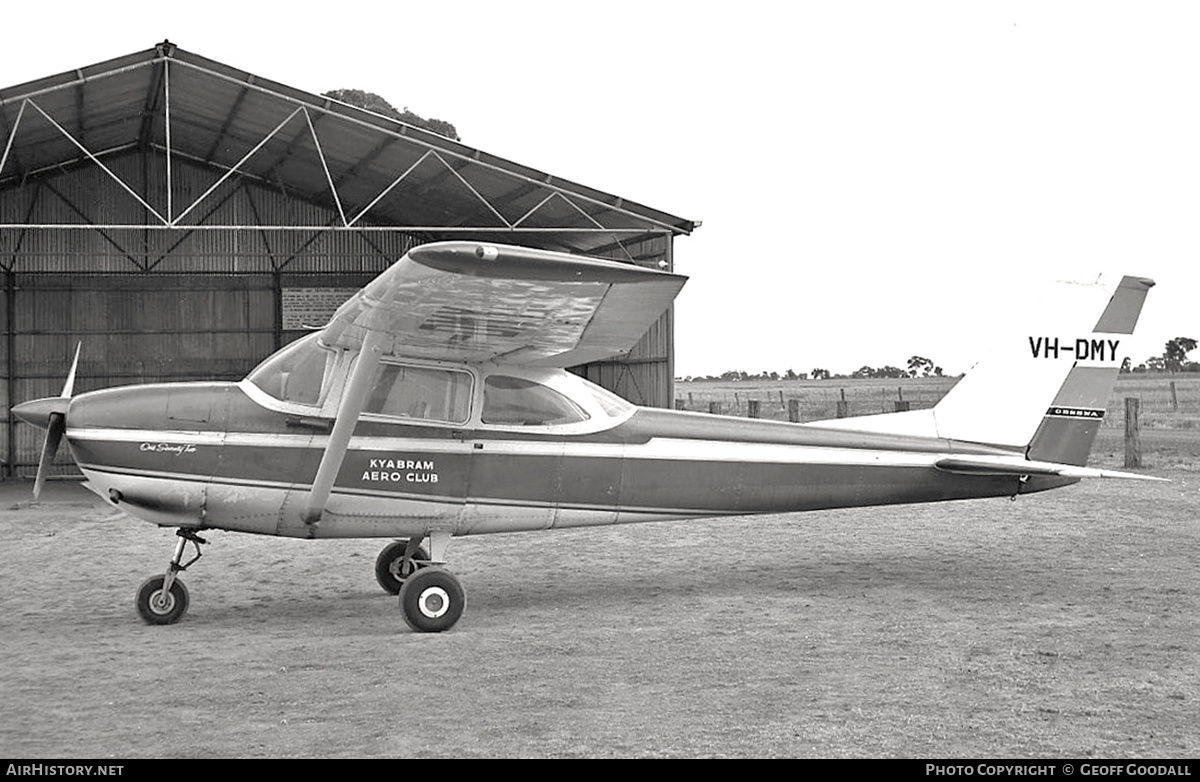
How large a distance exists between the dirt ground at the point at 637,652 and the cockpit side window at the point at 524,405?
A: 145 cm

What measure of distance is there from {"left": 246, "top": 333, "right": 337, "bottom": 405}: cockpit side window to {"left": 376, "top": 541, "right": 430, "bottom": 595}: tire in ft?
5.84

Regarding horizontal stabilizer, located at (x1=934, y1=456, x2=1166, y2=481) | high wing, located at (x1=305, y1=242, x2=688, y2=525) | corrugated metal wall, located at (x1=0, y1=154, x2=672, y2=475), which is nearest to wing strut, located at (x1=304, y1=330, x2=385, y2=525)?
high wing, located at (x1=305, y1=242, x2=688, y2=525)

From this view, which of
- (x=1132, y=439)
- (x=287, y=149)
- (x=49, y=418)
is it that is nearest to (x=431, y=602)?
(x=49, y=418)

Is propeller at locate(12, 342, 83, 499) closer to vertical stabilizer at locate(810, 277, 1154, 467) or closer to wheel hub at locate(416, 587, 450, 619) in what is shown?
wheel hub at locate(416, 587, 450, 619)

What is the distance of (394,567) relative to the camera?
999cm

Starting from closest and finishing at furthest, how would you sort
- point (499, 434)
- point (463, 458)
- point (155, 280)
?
point (463, 458)
point (499, 434)
point (155, 280)

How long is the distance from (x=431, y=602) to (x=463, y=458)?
1.13 metres

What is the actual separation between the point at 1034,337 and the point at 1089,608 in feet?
8.12

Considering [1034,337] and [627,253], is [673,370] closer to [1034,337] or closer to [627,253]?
[627,253]

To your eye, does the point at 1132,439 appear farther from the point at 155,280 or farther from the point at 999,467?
the point at 155,280

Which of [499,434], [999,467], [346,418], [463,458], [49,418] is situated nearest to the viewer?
[346,418]

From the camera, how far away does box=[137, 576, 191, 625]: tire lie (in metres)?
8.53
